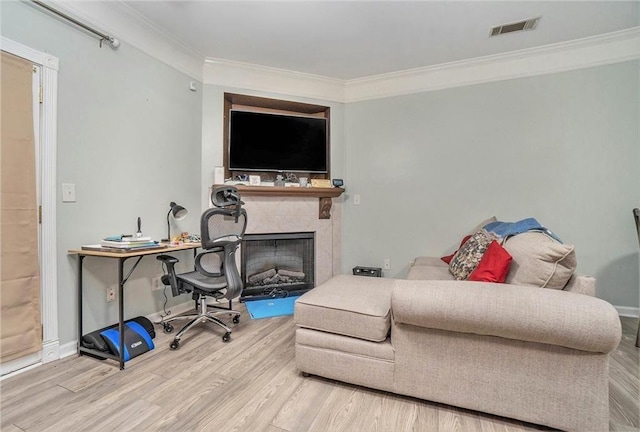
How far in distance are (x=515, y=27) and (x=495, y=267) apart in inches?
89.8

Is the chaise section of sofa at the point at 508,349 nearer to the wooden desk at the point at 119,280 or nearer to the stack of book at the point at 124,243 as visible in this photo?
the wooden desk at the point at 119,280

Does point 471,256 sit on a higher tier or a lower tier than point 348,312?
higher

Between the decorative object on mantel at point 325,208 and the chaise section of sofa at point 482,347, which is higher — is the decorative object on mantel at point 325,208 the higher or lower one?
the higher one

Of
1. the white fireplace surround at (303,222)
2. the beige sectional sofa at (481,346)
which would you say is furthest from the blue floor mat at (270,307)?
the beige sectional sofa at (481,346)

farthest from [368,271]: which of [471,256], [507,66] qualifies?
[507,66]

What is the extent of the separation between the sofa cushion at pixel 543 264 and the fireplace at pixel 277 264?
7.62 feet

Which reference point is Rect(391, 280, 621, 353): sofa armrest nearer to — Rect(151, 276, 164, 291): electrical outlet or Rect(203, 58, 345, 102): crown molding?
Rect(151, 276, 164, 291): electrical outlet

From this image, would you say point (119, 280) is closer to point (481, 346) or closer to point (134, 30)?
point (134, 30)

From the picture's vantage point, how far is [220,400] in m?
1.54

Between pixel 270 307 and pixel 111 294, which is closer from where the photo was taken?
pixel 111 294

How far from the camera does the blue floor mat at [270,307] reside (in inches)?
111

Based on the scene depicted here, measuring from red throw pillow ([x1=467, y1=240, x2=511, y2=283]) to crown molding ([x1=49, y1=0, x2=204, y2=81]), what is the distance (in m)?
3.11

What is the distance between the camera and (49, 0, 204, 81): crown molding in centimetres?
207

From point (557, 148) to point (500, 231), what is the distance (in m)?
1.45
